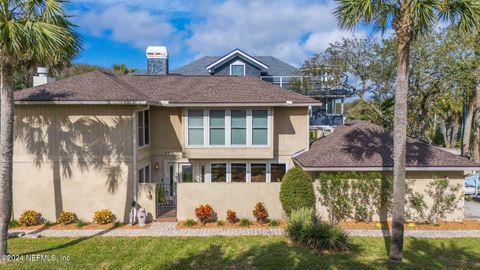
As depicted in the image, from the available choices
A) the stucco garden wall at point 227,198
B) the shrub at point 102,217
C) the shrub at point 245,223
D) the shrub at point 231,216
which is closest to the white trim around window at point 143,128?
the shrub at point 102,217

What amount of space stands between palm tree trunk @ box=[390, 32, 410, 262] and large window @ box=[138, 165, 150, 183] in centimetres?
1113

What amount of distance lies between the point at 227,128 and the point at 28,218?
31.3 feet

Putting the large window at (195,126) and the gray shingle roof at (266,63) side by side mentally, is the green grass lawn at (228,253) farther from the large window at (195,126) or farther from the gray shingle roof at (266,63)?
the gray shingle roof at (266,63)

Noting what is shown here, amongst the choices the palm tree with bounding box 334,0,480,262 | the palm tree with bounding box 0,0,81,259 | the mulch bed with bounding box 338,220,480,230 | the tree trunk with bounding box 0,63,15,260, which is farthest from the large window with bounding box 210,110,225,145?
the tree trunk with bounding box 0,63,15,260

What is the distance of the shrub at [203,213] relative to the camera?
13.6m

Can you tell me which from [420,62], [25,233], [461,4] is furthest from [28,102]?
[420,62]

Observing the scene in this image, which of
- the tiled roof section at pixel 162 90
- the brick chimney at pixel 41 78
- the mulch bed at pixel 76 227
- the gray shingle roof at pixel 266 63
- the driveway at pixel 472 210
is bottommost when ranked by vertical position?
the mulch bed at pixel 76 227

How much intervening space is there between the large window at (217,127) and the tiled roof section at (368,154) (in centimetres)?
407

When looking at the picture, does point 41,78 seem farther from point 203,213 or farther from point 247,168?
point 247,168

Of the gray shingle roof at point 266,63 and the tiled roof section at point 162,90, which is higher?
the gray shingle roof at point 266,63

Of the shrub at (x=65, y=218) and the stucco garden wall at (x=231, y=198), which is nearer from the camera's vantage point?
the shrub at (x=65, y=218)

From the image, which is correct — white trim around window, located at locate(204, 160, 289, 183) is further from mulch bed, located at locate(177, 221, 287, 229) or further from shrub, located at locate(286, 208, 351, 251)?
shrub, located at locate(286, 208, 351, 251)

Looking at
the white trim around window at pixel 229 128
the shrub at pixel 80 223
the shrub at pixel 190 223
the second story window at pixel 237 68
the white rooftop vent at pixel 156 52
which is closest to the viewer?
the shrub at pixel 80 223

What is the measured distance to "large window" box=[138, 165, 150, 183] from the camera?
616 inches
